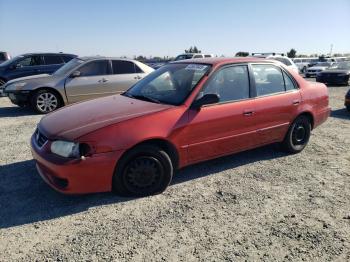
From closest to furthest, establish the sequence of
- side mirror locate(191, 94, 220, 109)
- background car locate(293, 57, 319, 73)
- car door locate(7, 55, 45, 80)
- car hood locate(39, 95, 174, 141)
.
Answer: car hood locate(39, 95, 174, 141) < side mirror locate(191, 94, 220, 109) < car door locate(7, 55, 45, 80) < background car locate(293, 57, 319, 73)

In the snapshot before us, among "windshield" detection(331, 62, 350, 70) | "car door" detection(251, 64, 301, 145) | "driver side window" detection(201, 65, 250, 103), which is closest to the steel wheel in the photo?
"car door" detection(251, 64, 301, 145)

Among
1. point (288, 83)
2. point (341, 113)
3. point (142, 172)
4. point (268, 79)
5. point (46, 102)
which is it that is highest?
point (268, 79)

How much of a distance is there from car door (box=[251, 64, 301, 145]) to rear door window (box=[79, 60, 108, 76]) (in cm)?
538

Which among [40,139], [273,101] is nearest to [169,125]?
[40,139]

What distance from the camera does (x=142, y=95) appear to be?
15.4 feet

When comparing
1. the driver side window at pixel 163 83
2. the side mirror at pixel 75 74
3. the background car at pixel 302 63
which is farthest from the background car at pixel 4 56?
the background car at pixel 302 63

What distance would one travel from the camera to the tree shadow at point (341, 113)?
891cm

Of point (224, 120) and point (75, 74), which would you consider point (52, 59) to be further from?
point (224, 120)

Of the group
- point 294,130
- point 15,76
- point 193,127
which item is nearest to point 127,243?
point 193,127

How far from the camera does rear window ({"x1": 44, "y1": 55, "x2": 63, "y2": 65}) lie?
12560 millimetres

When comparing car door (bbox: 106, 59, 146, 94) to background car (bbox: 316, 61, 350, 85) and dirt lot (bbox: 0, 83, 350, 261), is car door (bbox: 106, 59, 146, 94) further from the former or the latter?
background car (bbox: 316, 61, 350, 85)

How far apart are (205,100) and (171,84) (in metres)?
0.76

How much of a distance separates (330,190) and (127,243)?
266cm

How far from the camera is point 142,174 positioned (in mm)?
3854
